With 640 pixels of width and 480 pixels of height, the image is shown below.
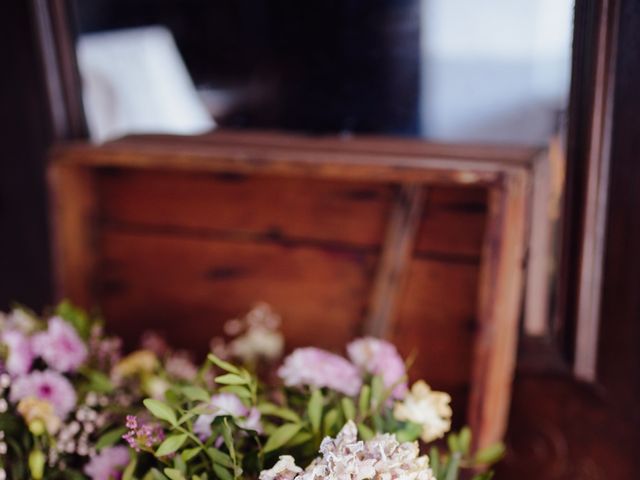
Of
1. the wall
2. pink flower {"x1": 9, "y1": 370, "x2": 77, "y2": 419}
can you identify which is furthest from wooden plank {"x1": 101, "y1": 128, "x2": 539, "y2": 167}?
pink flower {"x1": 9, "y1": 370, "x2": 77, "y2": 419}

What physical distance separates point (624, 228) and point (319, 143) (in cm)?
65

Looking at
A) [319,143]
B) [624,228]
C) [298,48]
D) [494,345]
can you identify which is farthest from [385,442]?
[298,48]

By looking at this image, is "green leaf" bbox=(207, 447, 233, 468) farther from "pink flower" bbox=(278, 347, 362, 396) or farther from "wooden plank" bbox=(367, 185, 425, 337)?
"wooden plank" bbox=(367, 185, 425, 337)

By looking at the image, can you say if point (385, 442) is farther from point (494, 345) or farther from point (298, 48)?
point (298, 48)

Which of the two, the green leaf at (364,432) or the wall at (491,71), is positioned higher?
the wall at (491,71)

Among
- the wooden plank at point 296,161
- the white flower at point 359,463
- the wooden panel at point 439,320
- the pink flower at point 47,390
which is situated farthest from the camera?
the wooden panel at point 439,320

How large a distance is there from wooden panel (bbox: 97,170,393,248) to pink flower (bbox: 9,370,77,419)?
62 cm

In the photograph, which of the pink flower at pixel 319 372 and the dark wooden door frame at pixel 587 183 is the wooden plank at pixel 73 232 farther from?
the dark wooden door frame at pixel 587 183

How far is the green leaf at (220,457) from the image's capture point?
35.7 inches

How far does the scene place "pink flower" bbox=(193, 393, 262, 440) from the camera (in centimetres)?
94

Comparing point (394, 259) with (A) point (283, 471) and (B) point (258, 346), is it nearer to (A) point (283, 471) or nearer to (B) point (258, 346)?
(B) point (258, 346)

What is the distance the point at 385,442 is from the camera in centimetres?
80

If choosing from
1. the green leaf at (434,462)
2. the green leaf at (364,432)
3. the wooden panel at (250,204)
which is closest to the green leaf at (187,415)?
the green leaf at (364,432)

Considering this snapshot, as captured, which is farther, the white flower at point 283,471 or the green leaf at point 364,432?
the green leaf at point 364,432
